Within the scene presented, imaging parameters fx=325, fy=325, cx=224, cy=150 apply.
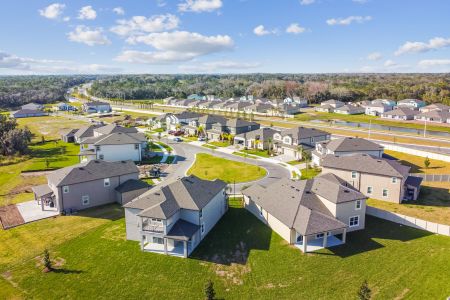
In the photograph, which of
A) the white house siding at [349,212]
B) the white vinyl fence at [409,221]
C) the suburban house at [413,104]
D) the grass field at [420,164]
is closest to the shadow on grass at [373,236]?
the white vinyl fence at [409,221]

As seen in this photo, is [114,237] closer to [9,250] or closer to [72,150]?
[9,250]

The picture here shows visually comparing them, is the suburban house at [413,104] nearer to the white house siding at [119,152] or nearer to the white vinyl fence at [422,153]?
Result: the white vinyl fence at [422,153]

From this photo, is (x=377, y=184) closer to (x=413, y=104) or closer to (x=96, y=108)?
(x=413, y=104)

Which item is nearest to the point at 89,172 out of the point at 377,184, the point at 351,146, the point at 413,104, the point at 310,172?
the point at 310,172

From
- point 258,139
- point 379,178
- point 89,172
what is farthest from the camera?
point 258,139

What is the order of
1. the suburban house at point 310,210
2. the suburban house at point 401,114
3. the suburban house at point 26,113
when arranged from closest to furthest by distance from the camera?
the suburban house at point 310,210
the suburban house at point 401,114
the suburban house at point 26,113

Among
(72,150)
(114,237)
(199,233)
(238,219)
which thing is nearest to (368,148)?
(238,219)

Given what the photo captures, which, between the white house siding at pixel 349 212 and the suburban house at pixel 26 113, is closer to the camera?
the white house siding at pixel 349 212
